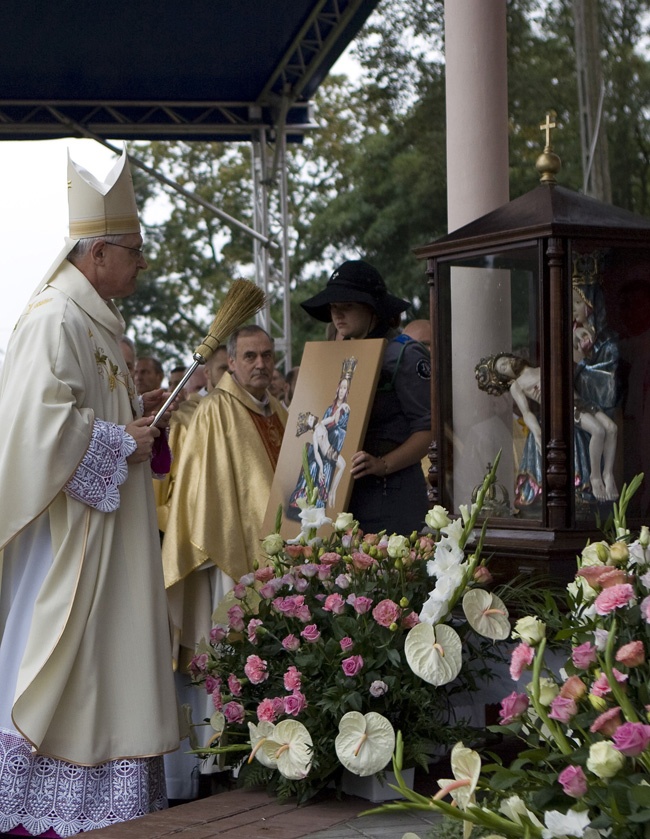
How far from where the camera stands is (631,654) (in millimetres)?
2141

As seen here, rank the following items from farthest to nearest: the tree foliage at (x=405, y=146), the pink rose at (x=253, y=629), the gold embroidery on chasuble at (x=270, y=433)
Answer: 1. the tree foliage at (x=405, y=146)
2. the gold embroidery on chasuble at (x=270, y=433)
3. the pink rose at (x=253, y=629)

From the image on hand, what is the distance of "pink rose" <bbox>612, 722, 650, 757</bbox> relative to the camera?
6.45 ft

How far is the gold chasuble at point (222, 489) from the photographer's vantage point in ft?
16.9

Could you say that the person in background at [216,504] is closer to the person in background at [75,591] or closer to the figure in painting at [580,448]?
the person in background at [75,591]

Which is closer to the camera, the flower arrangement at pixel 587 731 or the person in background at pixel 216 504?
the flower arrangement at pixel 587 731

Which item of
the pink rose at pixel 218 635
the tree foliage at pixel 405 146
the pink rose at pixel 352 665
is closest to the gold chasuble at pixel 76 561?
the pink rose at pixel 218 635

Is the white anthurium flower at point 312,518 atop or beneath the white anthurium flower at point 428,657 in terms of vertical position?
atop

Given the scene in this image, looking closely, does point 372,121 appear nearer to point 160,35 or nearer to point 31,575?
point 160,35

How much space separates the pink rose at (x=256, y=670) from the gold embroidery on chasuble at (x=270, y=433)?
190cm

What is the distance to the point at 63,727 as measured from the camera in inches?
150

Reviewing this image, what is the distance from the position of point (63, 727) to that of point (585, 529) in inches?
66.9

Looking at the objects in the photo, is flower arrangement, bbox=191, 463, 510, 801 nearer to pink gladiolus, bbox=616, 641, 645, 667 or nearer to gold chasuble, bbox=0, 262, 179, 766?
gold chasuble, bbox=0, 262, 179, 766

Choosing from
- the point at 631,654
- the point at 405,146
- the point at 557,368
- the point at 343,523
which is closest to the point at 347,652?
the point at 343,523

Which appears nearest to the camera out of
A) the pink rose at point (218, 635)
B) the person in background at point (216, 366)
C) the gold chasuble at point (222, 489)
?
the pink rose at point (218, 635)
